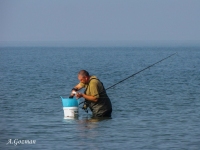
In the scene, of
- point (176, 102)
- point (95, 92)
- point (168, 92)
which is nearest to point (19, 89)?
point (168, 92)

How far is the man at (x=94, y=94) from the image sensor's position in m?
18.7

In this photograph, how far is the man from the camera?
18.7m

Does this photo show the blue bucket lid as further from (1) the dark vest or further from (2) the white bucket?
(1) the dark vest

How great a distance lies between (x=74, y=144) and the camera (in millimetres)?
15617

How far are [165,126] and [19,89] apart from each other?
12430 millimetres

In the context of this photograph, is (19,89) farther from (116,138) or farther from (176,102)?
(116,138)

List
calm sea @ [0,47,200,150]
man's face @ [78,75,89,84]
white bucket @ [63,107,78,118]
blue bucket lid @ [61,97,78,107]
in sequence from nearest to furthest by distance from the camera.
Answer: calm sea @ [0,47,200,150] → man's face @ [78,75,89,84] → blue bucket lid @ [61,97,78,107] → white bucket @ [63,107,78,118]
